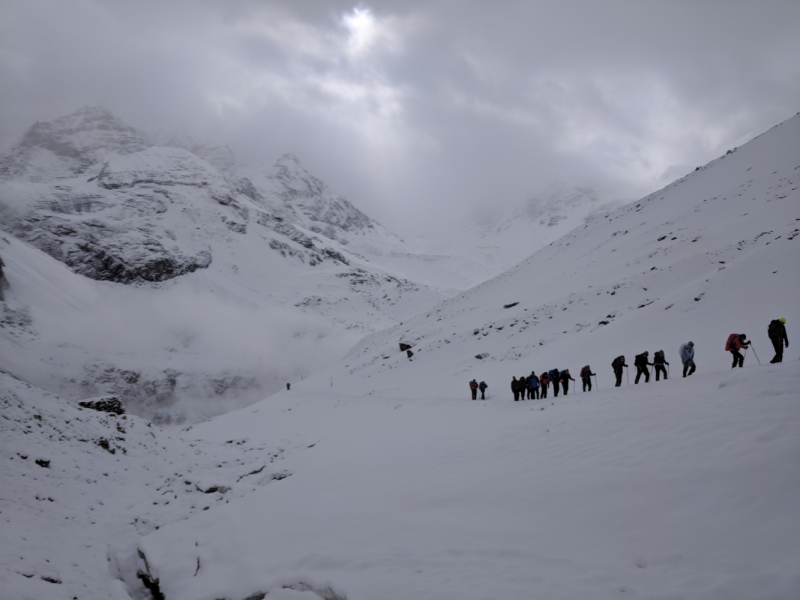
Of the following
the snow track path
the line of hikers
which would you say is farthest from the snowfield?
the line of hikers

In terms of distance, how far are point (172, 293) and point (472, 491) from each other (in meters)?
83.8

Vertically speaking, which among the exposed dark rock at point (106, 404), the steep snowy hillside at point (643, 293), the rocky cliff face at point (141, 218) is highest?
the rocky cliff face at point (141, 218)

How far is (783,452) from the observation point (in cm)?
548

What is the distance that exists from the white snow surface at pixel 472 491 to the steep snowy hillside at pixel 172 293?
42.8 m

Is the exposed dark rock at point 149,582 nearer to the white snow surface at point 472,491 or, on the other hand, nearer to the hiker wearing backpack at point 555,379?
the white snow surface at point 472,491

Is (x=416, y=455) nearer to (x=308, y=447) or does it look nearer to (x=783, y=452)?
(x=308, y=447)

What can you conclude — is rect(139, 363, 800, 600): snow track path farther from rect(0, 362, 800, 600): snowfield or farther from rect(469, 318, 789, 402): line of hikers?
rect(469, 318, 789, 402): line of hikers

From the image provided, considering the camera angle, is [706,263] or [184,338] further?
[184,338]

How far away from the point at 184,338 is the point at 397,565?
221 feet

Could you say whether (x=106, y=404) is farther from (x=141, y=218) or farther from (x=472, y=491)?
(x=141, y=218)

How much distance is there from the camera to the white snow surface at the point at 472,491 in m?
4.64

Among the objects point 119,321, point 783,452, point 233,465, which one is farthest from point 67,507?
point 119,321

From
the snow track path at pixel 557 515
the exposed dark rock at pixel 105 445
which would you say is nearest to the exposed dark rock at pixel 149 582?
the snow track path at pixel 557 515

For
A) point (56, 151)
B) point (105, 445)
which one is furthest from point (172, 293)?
point (56, 151)
